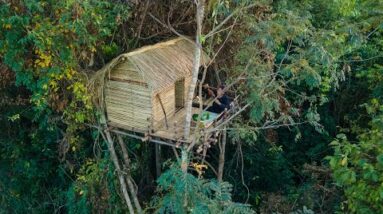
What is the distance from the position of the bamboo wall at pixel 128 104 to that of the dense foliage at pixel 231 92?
272 millimetres

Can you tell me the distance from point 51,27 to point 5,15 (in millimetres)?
505

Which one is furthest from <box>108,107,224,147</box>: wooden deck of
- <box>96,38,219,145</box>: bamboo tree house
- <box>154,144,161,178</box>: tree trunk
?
<box>154,144,161,178</box>: tree trunk

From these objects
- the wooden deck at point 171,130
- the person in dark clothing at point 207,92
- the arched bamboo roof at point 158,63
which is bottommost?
the wooden deck at point 171,130

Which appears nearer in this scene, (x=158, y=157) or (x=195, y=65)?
(x=195, y=65)

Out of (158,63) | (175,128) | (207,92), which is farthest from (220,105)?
(158,63)

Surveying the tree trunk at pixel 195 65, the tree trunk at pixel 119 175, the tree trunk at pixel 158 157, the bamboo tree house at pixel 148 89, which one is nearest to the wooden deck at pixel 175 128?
the bamboo tree house at pixel 148 89

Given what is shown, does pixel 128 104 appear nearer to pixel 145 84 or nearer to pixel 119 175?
pixel 145 84

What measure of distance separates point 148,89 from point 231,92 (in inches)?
55.8

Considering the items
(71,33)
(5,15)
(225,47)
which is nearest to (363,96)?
(225,47)

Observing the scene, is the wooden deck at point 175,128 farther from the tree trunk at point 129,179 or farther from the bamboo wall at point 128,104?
the tree trunk at point 129,179

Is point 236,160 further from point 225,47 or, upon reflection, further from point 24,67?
point 24,67

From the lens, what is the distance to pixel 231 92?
5125 millimetres

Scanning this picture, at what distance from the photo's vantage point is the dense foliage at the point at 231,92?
4.15 metres

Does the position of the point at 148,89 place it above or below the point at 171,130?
above
